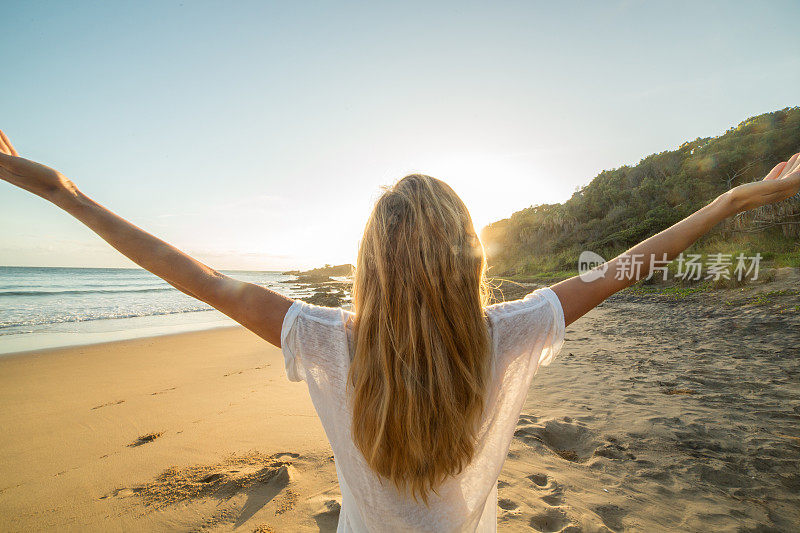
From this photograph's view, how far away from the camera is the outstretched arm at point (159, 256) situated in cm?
99

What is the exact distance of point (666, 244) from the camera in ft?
4.01

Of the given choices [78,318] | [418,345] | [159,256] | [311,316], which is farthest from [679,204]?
[78,318]

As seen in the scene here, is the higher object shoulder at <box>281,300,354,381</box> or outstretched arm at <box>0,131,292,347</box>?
outstretched arm at <box>0,131,292,347</box>

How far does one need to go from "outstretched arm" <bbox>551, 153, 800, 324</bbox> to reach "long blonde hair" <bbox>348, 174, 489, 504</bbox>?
1.13 ft

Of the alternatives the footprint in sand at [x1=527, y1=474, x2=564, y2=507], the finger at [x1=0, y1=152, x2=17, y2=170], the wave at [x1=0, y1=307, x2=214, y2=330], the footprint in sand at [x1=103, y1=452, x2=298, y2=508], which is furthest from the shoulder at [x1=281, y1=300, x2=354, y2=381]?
the wave at [x1=0, y1=307, x2=214, y2=330]

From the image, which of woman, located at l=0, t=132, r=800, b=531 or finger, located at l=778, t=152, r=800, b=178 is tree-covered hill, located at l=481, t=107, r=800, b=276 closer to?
finger, located at l=778, t=152, r=800, b=178

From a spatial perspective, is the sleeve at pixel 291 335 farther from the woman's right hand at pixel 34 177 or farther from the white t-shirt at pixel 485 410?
the woman's right hand at pixel 34 177

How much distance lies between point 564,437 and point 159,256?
11.4 ft

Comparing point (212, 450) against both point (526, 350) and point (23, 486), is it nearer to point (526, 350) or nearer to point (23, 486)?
point (23, 486)

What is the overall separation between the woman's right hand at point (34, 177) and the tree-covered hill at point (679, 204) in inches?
553

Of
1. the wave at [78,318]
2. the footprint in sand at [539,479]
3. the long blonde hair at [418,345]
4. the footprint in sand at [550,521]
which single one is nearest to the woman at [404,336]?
the long blonde hair at [418,345]

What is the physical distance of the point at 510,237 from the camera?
3275 centimetres

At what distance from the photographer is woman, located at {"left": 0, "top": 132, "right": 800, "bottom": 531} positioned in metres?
0.96

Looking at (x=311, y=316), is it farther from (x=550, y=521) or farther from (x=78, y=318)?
(x=78, y=318)
